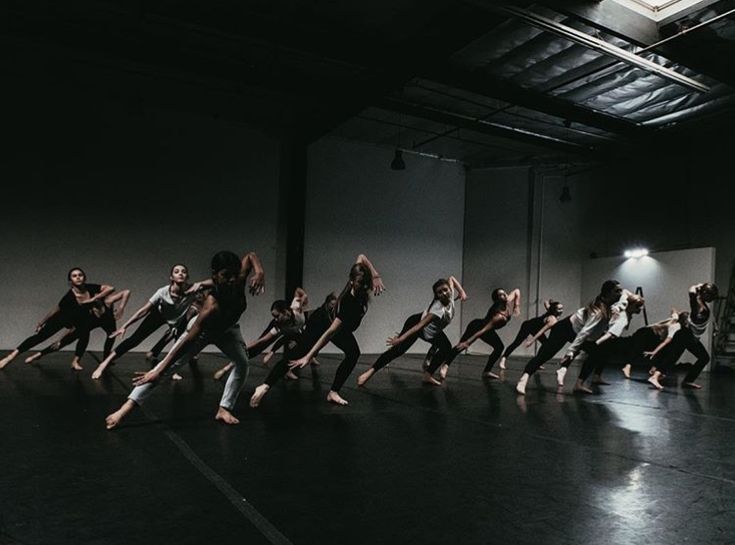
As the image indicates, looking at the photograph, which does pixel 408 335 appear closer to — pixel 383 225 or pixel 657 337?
pixel 657 337

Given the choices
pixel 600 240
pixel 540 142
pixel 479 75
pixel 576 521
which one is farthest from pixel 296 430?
pixel 600 240

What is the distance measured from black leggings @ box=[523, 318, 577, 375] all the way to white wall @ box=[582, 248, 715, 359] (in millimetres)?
6264

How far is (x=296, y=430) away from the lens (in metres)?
3.54

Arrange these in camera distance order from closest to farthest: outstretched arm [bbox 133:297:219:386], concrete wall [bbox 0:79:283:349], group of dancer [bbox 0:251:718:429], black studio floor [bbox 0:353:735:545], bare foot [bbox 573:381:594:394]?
black studio floor [bbox 0:353:735:545]
outstretched arm [bbox 133:297:219:386]
group of dancer [bbox 0:251:718:429]
bare foot [bbox 573:381:594:394]
concrete wall [bbox 0:79:283:349]

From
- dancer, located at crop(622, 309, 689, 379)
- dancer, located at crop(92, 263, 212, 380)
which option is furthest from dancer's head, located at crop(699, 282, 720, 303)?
dancer, located at crop(92, 263, 212, 380)

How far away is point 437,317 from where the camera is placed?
6141 mm

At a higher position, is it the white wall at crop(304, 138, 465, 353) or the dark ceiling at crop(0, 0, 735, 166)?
the dark ceiling at crop(0, 0, 735, 166)

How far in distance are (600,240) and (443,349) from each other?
8.42 m

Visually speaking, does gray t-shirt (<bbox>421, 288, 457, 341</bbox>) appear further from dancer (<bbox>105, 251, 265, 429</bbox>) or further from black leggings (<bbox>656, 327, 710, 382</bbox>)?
black leggings (<bbox>656, 327, 710, 382</bbox>)

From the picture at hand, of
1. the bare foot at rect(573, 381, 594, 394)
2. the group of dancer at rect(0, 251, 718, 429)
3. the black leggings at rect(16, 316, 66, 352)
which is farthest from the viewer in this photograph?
the black leggings at rect(16, 316, 66, 352)

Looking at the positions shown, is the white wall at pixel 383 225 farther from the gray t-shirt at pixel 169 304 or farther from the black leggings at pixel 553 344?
the black leggings at pixel 553 344

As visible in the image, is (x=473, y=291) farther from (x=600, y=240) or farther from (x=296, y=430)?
(x=296, y=430)

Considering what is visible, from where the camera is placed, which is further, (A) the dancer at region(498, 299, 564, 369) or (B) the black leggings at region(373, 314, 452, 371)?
(A) the dancer at region(498, 299, 564, 369)

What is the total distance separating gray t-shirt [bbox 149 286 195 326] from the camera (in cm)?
573
